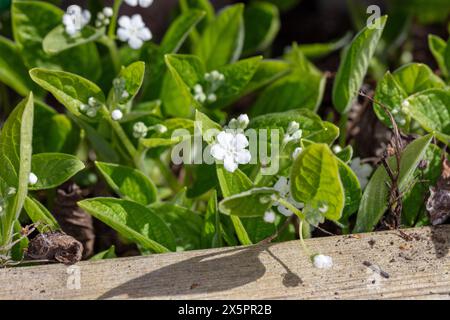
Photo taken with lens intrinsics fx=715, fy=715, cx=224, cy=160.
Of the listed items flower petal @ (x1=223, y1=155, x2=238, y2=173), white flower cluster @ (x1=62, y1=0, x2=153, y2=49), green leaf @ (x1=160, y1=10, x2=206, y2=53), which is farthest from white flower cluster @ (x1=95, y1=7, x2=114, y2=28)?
flower petal @ (x1=223, y1=155, x2=238, y2=173)

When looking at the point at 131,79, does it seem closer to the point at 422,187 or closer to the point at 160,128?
the point at 160,128

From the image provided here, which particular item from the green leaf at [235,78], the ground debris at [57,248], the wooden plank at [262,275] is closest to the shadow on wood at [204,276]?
the wooden plank at [262,275]

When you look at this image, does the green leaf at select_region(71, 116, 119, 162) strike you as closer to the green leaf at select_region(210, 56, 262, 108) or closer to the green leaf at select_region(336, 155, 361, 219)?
the green leaf at select_region(210, 56, 262, 108)

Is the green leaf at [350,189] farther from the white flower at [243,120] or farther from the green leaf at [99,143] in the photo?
the green leaf at [99,143]

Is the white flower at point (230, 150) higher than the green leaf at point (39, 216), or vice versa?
the white flower at point (230, 150)
